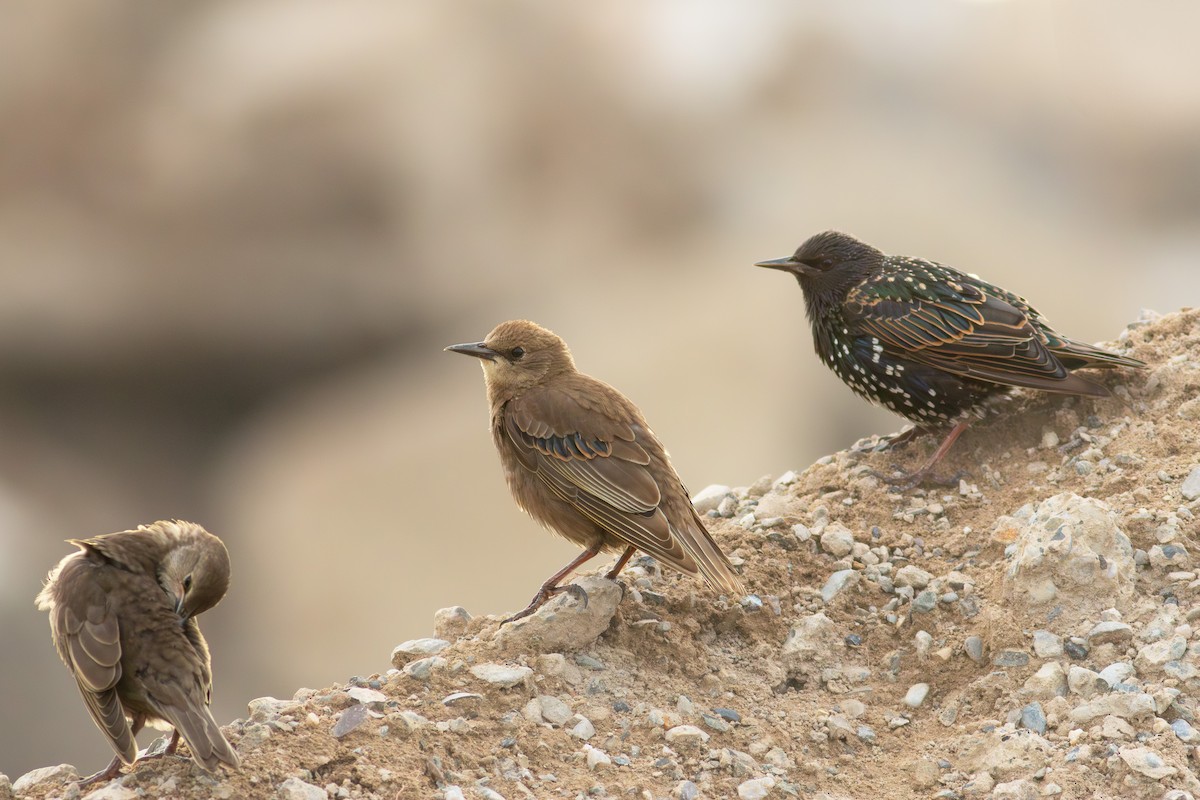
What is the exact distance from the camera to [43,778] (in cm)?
433

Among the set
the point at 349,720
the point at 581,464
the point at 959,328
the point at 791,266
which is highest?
the point at 791,266

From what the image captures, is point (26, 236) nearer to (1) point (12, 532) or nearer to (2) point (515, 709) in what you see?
(1) point (12, 532)

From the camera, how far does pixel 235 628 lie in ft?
55.2

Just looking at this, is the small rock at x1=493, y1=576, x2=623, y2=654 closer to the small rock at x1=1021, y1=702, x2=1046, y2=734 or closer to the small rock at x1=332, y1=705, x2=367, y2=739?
the small rock at x1=332, y1=705, x2=367, y2=739

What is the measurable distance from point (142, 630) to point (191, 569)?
0.33 metres

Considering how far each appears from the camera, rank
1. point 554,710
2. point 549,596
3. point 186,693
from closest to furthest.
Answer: point 186,693 < point 554,710 < point 549,596

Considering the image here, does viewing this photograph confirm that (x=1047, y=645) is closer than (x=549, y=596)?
Yes

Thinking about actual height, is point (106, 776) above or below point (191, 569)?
below

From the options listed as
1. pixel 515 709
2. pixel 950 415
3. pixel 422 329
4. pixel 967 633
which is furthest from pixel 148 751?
pixel 422 329

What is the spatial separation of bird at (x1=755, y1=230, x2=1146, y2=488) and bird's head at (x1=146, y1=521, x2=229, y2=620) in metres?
3.24

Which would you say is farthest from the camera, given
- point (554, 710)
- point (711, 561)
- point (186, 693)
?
point (711, 561)

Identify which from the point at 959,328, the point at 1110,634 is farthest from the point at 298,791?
the point at 959,328

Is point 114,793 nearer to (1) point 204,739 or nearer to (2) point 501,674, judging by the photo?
(1) point 204,739

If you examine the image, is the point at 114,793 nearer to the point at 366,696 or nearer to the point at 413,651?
the point at 366,696
